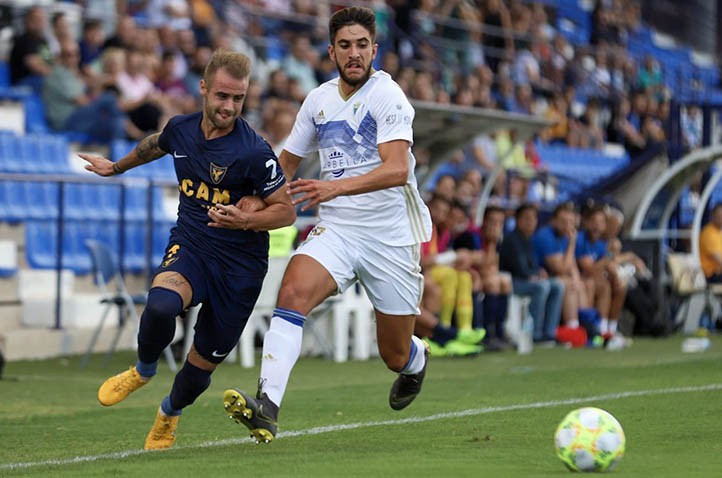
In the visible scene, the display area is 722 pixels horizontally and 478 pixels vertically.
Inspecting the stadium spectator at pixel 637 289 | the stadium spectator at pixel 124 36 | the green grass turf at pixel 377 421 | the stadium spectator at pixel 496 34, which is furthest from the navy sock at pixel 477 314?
the stadium spectator at pixel 496 34

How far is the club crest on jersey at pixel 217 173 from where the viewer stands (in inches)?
286

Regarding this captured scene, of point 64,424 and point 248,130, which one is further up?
point 248,130

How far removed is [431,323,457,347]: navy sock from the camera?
15.2 m

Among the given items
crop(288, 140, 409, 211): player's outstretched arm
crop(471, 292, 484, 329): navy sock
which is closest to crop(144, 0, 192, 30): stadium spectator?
crop(471, 292, 484, 329): navy sock

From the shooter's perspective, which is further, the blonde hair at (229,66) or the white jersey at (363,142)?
the white jersey at (363,142)

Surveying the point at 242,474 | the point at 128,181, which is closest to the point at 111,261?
the point at 128,181

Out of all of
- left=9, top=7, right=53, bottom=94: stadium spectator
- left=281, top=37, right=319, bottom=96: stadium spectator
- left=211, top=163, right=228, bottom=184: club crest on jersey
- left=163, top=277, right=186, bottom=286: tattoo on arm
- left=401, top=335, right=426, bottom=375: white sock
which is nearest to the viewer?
left=163, top=277, right=186, bottom=286: tattoo on arm

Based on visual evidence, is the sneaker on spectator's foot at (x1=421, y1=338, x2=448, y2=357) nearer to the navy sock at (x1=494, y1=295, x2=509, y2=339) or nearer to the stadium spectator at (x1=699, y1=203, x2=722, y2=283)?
the navy sock at (x1=494, y1=295, x2=509, y2=339)

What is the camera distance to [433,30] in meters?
26.0

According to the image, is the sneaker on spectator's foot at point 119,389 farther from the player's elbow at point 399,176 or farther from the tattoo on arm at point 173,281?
the player's elbow at point 399,176

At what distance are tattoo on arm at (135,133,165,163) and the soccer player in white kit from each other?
2.51ft

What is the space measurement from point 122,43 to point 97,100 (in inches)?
47.5

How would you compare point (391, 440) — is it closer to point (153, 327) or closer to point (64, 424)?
point (153, 327)

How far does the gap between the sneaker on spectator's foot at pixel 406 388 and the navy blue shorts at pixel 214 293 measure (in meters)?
1.44
